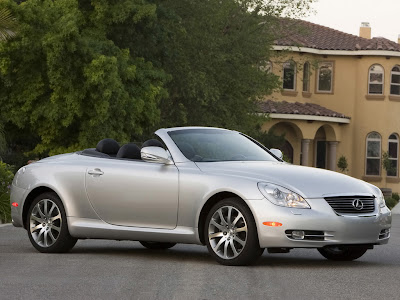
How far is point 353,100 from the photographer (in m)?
55.5

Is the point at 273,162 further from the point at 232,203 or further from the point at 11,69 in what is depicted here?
the point at 11,69

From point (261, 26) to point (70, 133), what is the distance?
1157cm

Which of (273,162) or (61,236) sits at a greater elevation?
(273,162)

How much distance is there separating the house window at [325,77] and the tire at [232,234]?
4463 centimetres

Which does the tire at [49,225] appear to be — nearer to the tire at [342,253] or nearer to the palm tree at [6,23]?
the tire at [342,253]

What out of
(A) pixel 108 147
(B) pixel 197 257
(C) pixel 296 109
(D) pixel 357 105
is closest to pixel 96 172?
(A) pixel 108 147

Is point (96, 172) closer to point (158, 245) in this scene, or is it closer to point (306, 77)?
point (158, 245)

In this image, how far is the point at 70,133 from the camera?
3481cm

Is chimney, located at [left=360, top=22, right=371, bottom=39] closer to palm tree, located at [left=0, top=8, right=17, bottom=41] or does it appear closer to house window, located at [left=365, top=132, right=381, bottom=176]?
house window, located at [left=365, top=132, right=381, bottom=176]

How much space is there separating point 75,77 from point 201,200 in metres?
21.4

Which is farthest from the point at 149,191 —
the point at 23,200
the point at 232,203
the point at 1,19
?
the point at 1,19

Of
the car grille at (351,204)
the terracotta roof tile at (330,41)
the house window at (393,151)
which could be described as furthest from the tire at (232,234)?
the house window at (393,151)

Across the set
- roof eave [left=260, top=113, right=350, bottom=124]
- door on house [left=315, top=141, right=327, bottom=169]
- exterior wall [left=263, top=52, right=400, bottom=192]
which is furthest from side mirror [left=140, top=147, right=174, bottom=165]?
door on house [left=315, top=141, right=327, bottom=169]

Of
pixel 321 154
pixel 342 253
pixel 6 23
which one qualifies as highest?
pixel 6 23
